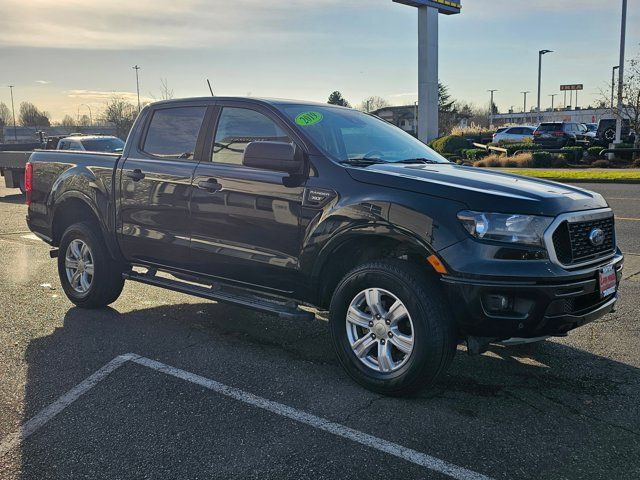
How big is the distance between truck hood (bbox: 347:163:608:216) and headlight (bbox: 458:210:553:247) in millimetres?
36

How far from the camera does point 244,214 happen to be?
4539 mm

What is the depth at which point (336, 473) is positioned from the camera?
9.82 ft

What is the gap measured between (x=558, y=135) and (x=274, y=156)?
113ft

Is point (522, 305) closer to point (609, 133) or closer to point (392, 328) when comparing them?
point (392, 328)

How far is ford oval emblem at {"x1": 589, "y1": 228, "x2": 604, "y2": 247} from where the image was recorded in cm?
381

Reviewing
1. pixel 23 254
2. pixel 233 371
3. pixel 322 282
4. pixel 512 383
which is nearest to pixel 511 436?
pixel 512 383

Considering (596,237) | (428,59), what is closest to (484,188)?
(596,237)

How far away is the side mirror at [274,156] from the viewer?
13.7 feet

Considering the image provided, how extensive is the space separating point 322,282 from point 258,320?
1542 mm

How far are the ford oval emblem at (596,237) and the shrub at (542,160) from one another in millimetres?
23174

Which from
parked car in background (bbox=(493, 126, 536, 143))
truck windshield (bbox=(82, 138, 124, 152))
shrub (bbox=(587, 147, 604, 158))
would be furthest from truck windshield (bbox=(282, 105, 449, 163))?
parked car in background (bbox=(493, 126, 536, 143))

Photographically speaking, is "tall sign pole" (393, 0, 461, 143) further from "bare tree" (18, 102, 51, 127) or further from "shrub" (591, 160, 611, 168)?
"bare tree" (18, 102, 51, 127)

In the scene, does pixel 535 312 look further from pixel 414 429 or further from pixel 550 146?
Result: pixel 550 146

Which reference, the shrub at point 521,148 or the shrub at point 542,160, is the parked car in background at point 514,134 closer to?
the shrub at point 521,148
